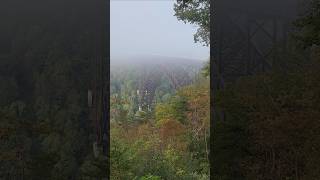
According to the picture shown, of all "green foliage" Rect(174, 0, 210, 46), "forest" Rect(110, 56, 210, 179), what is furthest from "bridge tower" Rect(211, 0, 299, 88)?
"forest" Rect(110, 56, 210, 179)

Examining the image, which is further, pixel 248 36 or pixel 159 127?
pixel 159 127

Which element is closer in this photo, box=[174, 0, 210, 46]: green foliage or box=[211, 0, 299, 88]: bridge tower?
box=[211, 0, 299, 88]: bridge tower

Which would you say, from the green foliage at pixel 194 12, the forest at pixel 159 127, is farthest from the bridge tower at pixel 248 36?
the forest at pixel 159 127

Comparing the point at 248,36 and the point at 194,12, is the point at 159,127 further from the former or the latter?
the point at 248,36

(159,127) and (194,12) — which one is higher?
(194,12)

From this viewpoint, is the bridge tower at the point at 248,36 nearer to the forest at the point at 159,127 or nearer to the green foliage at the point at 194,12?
the green foliage at the point at 194,12

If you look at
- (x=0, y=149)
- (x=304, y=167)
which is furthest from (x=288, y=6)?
(x=0, y=149)

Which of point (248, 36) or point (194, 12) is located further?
point (194, 12)

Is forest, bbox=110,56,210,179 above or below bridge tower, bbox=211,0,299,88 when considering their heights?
below

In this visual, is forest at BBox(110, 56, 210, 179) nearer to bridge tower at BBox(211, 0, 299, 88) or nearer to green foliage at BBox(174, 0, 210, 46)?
green foliage at BBox(174, 0, 210, 46)

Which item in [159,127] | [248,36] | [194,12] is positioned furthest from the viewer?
[159,127]

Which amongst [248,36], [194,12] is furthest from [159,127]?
[248,36]

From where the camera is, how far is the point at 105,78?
1035cm

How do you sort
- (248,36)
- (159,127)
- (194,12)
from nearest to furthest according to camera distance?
1. (248,36)
2. (194,12)
3. (159,127)
